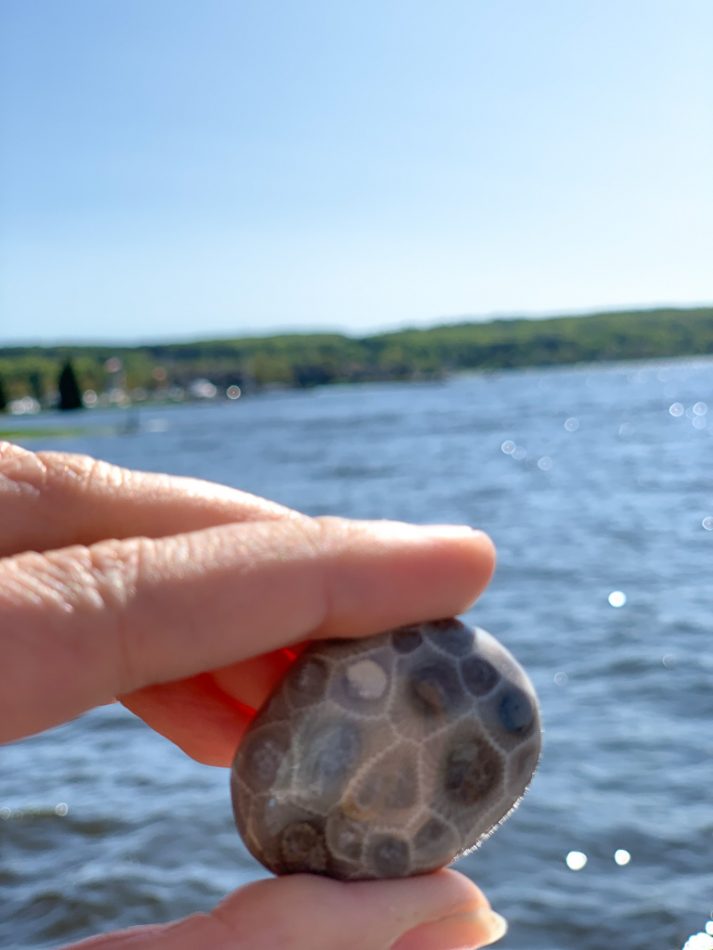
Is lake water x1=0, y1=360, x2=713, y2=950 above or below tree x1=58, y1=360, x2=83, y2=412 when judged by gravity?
below

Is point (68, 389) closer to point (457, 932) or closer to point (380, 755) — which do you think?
point (380, 755)

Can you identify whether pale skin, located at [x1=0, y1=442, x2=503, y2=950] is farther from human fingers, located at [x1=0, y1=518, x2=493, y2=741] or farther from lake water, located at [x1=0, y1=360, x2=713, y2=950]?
lake water, located at [x1=0, y1=360, x2=713, y2=950]

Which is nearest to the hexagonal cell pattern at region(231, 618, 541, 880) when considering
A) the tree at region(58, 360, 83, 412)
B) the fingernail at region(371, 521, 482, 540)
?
the fingernail at region(371, 521, 482, 540)

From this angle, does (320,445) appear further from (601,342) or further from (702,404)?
(601,342)

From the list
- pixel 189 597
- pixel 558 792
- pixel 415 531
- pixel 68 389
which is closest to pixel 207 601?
pixel 189 597

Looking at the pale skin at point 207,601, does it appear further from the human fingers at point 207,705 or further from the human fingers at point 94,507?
the human fingers at point 207,705
